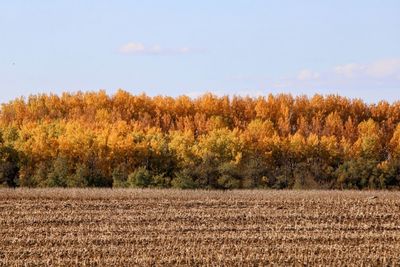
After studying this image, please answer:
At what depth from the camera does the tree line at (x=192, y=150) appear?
60656mm

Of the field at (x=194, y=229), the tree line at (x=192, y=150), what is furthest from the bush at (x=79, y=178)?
the field at (x=194, y=229)

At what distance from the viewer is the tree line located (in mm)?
60656

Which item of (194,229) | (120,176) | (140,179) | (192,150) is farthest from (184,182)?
(194,229)

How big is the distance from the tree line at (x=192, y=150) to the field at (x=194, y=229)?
54.8ft

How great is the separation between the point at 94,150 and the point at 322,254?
46.0 meters

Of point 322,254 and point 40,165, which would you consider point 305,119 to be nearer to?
point 40,165

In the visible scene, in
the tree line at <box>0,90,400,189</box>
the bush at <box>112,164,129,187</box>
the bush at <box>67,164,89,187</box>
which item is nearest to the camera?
the bush at <box>67,164,89,187</box>

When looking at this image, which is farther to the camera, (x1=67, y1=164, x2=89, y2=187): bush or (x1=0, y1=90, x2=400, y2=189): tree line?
(x1=0, y1=90, x2=400, y2=189): tree line

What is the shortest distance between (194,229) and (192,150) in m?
39.6

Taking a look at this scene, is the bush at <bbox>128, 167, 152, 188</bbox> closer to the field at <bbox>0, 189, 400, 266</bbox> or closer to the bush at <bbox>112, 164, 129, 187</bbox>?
the bush at <bbox>112, 164, 129, 187</bbox>

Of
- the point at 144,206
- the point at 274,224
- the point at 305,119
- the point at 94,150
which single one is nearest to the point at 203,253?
the point at 274,224

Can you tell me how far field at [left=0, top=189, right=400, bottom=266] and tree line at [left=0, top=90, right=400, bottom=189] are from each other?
1670cm

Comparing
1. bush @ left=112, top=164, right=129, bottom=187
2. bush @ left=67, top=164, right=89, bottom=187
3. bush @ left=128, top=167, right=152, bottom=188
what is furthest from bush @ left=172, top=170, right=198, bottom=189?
bush @ left=67, top=164, right=89, bottom=187

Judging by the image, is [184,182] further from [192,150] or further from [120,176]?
[192,150]
